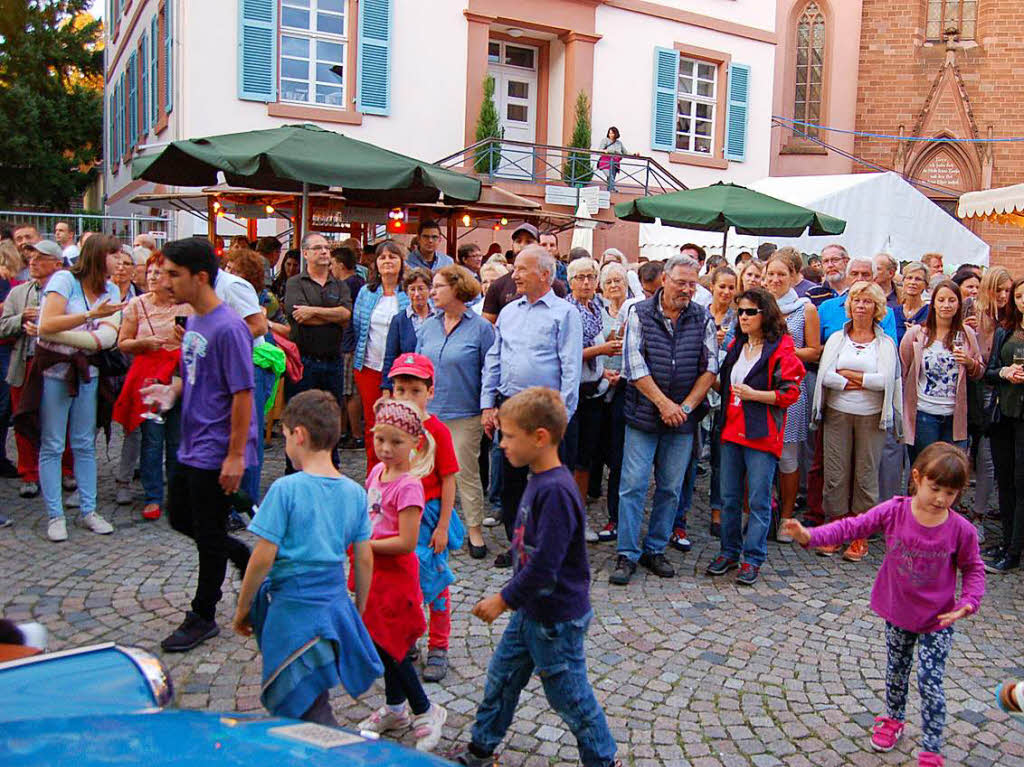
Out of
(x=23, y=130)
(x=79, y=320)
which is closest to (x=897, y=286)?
(x=79, y=320)

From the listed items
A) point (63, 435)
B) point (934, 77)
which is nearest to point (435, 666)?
point (63, 435)

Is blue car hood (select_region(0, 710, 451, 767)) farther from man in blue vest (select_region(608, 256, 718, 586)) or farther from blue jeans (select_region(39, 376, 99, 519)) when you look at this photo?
blue jeans (select_region(39, 376, 99, 519))

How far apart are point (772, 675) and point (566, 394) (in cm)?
202

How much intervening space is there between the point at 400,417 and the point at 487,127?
13.4 meters

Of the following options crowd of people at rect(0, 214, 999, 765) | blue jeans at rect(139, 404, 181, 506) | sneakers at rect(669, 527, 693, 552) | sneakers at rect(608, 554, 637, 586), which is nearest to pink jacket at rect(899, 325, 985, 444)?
crowd of people at rect(0, 214, 999, 765)

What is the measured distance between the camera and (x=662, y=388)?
587cm

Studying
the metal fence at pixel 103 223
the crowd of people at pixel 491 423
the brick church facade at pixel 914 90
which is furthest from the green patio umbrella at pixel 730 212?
the brick church facade at pixel 914 90

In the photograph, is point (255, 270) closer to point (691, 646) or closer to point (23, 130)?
point (691, 646)

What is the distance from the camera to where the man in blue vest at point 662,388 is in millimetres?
5832

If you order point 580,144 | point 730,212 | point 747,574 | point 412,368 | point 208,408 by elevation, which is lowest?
point 747,574

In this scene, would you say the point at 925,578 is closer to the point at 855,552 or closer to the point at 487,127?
the point at 855,552

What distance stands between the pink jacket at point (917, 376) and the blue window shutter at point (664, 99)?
1223 cm

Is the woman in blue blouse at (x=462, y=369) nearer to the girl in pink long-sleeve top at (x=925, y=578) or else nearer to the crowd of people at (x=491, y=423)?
the crowd of people at (x=491, y=423)

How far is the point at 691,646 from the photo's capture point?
16.1 ft
